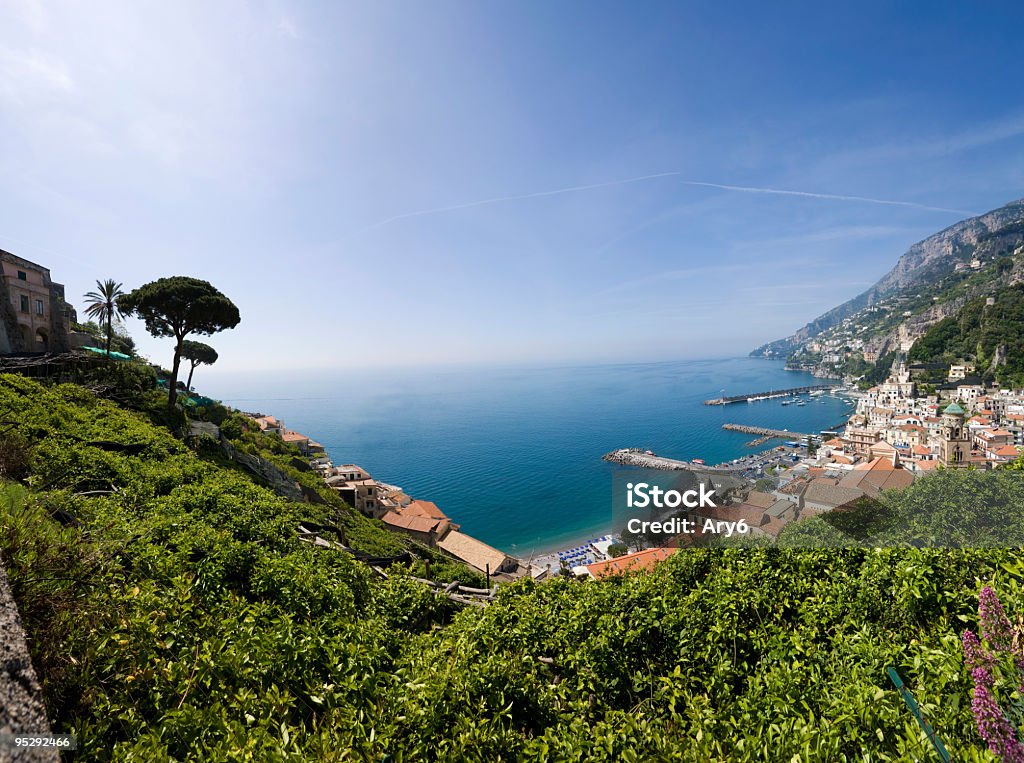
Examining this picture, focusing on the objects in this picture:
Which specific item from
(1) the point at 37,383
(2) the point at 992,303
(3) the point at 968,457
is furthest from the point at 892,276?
(1) the point at 37,383

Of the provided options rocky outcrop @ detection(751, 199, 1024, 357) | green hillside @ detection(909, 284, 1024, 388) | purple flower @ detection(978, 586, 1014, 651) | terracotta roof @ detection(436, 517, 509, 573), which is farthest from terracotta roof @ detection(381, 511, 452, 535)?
rocky outcrop @ detection(751, 199, 1024, 357)

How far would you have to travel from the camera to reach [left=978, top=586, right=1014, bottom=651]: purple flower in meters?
2.12

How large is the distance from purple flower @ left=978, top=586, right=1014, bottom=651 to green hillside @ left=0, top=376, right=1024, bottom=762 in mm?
230

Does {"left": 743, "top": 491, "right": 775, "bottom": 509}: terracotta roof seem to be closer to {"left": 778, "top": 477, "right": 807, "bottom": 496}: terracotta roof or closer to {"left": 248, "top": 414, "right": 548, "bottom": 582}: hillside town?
{"left": 778, "top": 477, "right": 807, "bottom": 496}: terracotta roof

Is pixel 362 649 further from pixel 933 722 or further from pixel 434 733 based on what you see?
pixel 933 722

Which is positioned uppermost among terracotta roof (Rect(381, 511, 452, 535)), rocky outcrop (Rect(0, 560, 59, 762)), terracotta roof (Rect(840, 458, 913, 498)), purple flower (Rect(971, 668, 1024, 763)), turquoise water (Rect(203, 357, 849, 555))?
rocky outcrop (Rect(0, 560, 59, 762))

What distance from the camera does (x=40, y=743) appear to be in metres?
1.28

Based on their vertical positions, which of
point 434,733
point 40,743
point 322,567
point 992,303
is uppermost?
point 992,303

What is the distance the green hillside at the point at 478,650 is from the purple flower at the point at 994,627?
0.23 m

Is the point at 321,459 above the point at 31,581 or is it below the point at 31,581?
below

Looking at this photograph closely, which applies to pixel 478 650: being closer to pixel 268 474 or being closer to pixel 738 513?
pixel 738 513

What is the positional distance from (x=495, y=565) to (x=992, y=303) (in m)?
88.3

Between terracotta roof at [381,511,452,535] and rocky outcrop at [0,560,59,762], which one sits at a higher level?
rocky outcrop at [0,560,59,762]

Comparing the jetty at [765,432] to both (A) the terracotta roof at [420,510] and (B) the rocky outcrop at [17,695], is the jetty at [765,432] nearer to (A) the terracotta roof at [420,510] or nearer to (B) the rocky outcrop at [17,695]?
(A) the terracotta roof at [420,510]
